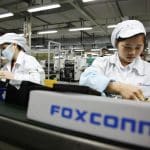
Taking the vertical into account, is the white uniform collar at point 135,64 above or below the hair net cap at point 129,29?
below

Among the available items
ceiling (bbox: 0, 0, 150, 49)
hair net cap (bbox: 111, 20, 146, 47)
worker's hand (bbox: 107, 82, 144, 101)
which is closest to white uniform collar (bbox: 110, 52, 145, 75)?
hair net cap (bbox: 111, 20, 146, 47)

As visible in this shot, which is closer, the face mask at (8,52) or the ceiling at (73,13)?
the face mask at (8,52)

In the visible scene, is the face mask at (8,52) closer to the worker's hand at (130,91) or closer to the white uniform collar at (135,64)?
the white uniform collar at (135,64)

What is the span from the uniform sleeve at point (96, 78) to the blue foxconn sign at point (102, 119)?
1.36 feet

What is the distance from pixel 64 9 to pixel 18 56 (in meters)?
7.34

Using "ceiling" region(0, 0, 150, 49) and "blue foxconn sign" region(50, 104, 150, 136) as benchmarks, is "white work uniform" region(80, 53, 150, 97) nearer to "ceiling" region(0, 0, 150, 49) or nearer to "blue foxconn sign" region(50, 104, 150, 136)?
"blue foxconn sign" region(50, 104, 150, 136)

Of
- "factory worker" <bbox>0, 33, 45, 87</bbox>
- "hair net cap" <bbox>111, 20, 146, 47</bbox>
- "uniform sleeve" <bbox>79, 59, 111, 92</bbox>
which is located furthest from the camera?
"factory worker" <bbox>0, 33, 45, 87</bbox>

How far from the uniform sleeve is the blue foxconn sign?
41 centimetres

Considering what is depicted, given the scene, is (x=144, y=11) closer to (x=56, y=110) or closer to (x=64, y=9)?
(x=64, y=9)

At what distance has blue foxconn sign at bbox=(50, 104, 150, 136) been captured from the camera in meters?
0.34

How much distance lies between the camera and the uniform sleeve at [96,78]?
0.83 m

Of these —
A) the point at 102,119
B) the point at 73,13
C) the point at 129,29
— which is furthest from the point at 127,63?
the point at 73,13

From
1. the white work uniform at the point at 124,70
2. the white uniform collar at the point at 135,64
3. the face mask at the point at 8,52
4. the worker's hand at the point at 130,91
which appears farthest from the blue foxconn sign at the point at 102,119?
the face mask at the point at 8,52

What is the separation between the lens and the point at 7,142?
18.3 inches
